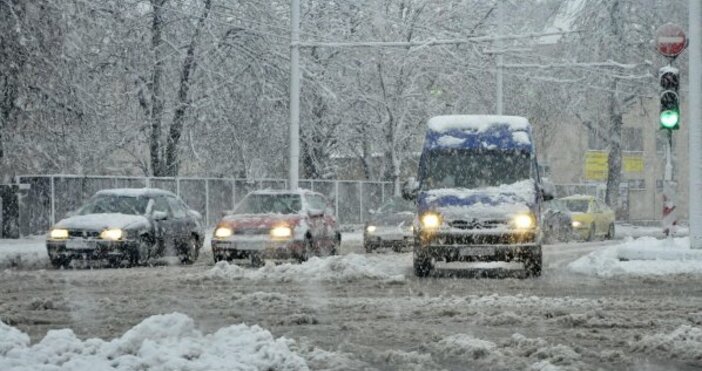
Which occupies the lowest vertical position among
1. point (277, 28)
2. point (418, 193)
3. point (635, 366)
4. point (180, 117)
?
point (635, 366)

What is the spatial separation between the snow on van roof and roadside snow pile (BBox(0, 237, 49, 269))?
26.9 ft

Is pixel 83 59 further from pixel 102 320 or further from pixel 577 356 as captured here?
pixel 577 356

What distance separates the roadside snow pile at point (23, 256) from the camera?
890 inches

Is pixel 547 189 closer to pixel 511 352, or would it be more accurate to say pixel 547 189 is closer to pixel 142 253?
pixel 142 253

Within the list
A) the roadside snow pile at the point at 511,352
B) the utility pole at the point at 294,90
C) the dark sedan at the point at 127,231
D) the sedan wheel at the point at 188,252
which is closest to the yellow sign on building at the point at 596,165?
the utility pole at the point at 294,90

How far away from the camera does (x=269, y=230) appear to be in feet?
70.5

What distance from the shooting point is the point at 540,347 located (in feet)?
31.9

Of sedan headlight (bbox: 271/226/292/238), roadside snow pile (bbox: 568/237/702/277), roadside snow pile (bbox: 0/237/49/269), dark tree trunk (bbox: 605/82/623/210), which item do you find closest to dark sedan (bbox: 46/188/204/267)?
roadside snow pile (bbox: 0/237/49/269)

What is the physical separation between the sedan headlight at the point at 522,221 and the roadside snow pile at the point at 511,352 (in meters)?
8.26

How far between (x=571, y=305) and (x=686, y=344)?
3.85 meters

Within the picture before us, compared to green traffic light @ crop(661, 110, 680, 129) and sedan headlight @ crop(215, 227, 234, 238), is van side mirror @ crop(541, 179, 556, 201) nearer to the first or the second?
green traffic light @ crop(661, 110, 680, 129)

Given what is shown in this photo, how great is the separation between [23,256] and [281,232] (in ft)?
18.3

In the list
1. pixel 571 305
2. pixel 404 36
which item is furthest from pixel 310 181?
pixel 571 305

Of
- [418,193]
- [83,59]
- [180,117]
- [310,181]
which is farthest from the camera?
[310,181]
